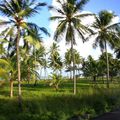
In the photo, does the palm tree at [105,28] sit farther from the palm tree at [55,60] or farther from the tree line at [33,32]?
the palm tree at [55,60]

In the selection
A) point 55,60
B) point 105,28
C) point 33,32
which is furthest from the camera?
point 55,60

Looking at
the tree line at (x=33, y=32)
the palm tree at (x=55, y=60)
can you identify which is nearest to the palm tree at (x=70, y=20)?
the tree line at (x=33, y=32)

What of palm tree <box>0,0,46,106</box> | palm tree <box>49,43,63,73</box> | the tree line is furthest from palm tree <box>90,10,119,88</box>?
palm tree <box>49,43,63,73</box>

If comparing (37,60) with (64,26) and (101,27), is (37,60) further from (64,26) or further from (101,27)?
(64,26)

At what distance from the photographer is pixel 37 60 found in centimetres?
7962

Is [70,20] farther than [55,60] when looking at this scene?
No

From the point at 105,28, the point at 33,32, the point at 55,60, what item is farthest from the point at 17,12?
the point at 55,60

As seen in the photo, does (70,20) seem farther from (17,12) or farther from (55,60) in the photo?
(55,60)

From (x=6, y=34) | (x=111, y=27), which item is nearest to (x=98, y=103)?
(x=6, y=34)

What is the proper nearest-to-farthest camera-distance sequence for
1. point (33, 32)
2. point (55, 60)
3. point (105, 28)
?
1. point (33, 32)
2. point (105, 28)
3. point (55, 60)

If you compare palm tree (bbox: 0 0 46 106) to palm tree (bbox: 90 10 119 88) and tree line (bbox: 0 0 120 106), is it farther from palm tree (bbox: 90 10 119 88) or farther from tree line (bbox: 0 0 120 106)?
palm tree (bbox: 90 10 119 88)

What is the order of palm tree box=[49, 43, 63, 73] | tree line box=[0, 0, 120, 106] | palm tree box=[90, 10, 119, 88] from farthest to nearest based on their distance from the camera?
1. palm tree box=[49, 43, 63, 73]
2. palm tree box=[90, 10, 119, 88]
3. tree line box=[0, 0, 120, 106]

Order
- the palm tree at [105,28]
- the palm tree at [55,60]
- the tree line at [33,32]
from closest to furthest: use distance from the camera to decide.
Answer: the tree line at [33,32], the palm tree at [105,28], the palm tree at [55,60]

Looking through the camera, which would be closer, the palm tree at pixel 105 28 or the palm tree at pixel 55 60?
the palm tree at pixel 105 28
